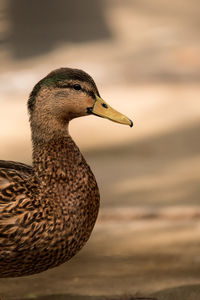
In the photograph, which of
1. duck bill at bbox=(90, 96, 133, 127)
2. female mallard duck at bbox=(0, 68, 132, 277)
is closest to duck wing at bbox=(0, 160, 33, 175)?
female mallard duck at bbox=(0, 68, 132, 277)

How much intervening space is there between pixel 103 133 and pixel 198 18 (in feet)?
15.1

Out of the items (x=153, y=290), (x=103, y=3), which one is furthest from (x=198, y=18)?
(x=153, y=290)

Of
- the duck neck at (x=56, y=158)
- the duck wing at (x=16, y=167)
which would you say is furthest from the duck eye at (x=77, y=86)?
the duck wing at (x=16, y=167)

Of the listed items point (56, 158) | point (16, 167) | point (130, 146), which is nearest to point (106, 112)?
point (56, 158)

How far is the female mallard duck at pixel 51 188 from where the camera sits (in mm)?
3316

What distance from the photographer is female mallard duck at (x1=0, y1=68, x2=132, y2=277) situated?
3316mm

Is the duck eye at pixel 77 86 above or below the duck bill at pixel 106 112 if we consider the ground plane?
above

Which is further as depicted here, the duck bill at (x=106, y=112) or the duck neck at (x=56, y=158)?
the duck neck at (x=56, y=158)

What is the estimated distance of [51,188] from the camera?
11.3 ft

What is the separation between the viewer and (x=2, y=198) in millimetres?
3320

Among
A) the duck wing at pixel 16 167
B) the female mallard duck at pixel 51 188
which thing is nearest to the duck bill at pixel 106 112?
the female mallard duck at pixel 51 188

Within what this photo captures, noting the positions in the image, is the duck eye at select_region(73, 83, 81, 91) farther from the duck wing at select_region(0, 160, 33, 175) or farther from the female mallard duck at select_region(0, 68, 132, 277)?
the duck wing at select_region(0, 160, 33, 175)

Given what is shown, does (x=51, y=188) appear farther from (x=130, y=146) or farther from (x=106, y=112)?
(x=130, y=146)

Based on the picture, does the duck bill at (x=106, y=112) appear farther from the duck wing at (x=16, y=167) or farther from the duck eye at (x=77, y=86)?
the duck wing at (x=16, y=167)
